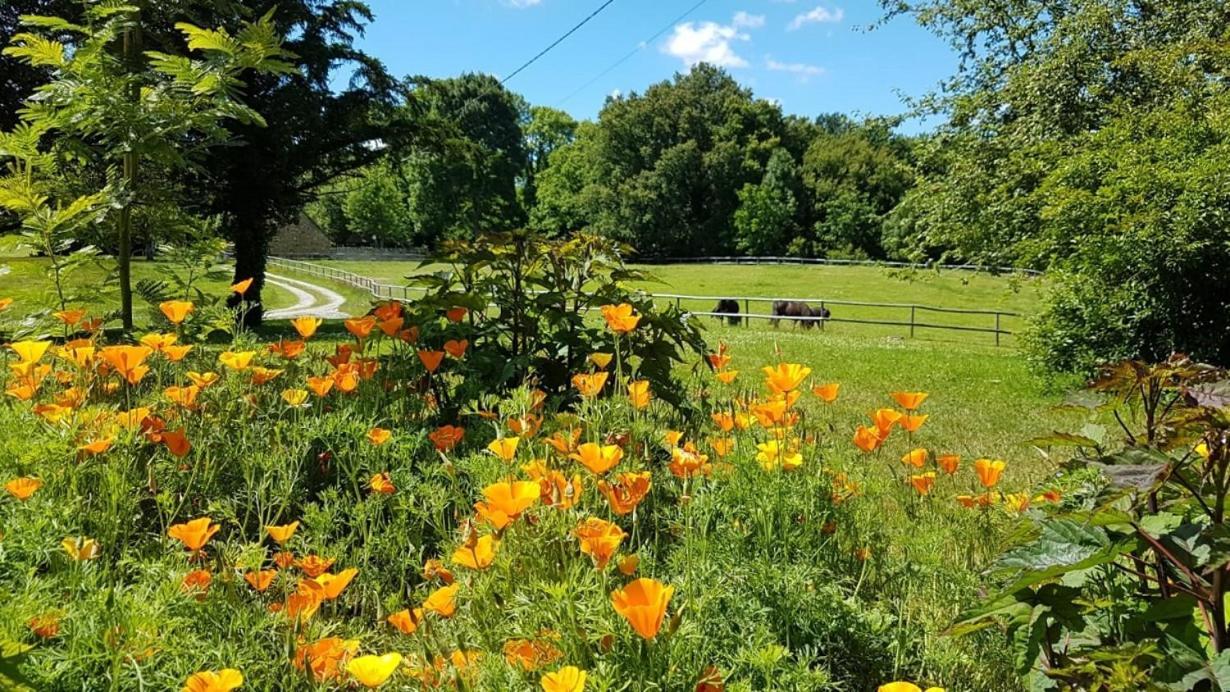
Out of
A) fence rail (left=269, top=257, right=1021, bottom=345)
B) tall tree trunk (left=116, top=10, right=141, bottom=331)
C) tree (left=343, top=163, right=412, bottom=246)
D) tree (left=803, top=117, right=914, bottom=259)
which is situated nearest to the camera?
tall tree trunk (left=116, top=10, right=141, bottom=331)

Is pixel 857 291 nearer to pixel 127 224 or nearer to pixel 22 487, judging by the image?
pixel 127 224

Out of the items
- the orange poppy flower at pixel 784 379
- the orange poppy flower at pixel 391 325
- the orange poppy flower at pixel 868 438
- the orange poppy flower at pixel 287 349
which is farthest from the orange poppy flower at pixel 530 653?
the orange poppy flower at pixel 287 349

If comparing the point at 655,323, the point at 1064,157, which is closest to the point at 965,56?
the point at 1064,157

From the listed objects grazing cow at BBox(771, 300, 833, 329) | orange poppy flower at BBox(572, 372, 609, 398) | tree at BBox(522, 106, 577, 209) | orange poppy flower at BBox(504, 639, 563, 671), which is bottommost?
grazing cow at BBox(771, 300, 833, 329)

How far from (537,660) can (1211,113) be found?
1003 cm

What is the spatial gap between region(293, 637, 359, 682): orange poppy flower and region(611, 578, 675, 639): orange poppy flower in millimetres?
508

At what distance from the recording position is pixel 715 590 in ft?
4.65

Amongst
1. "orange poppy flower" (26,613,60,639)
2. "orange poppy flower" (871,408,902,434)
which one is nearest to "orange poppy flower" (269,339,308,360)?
"orange poppy flower" (26,613,60,639)

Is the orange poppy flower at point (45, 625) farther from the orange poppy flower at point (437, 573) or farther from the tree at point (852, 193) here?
the tree at point (852, 193)

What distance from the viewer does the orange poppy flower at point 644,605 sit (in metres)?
0.99

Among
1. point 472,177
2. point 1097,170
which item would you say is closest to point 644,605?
point 1097,170

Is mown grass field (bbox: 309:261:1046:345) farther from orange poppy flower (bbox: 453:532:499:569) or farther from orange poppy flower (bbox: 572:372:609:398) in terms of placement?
orange poppy flower (bbox: 453:532:499:569)

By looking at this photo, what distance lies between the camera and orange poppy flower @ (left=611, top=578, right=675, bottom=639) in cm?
99

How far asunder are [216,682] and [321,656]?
237 mm
